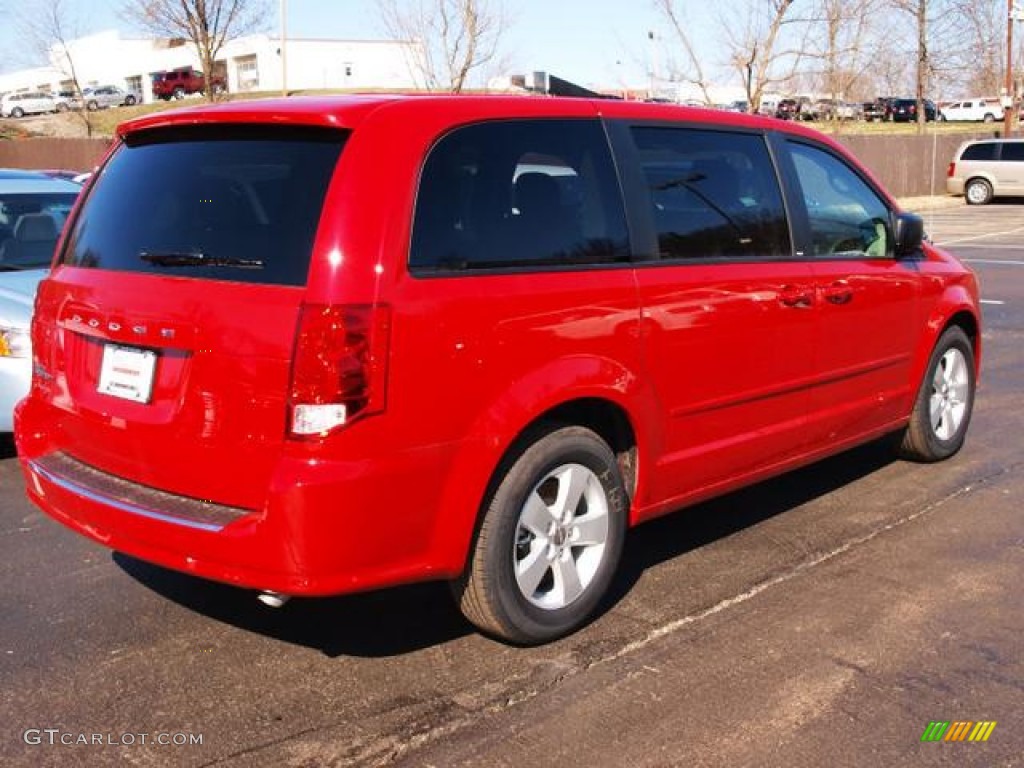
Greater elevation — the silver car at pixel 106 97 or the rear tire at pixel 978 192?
the silver car at pixel 106 97

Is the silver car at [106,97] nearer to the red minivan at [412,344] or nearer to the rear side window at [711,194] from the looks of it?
the rear side window at [711,194]

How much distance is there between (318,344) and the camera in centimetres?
315

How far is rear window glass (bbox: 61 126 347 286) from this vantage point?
333 centimetres

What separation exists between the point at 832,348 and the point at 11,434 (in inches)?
181

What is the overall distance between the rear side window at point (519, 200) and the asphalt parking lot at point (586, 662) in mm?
1327

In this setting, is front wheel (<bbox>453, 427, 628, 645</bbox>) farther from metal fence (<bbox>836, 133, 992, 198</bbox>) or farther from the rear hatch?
metal fence (<bbox>836, 133, 992, 198</bbox>)

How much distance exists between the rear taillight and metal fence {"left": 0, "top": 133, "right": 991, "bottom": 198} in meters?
31.5

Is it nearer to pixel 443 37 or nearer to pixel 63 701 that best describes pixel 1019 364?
pixel 63 701

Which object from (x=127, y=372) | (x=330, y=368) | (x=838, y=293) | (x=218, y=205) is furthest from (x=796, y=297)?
(x=127, y=372)

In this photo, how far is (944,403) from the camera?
242 inches

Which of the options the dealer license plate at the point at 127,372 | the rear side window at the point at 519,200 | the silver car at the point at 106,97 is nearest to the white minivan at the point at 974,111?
the silver car at the point at 106,97

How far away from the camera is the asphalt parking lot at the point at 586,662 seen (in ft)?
10.5

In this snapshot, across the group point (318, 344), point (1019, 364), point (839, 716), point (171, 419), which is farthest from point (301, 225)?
point (1019, 364)

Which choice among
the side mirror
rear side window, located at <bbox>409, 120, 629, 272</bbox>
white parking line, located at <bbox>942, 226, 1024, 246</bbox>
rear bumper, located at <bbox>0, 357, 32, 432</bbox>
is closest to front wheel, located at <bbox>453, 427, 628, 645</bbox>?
rear side window, located at <bbox>409, 120, 629, 272</bbox>
